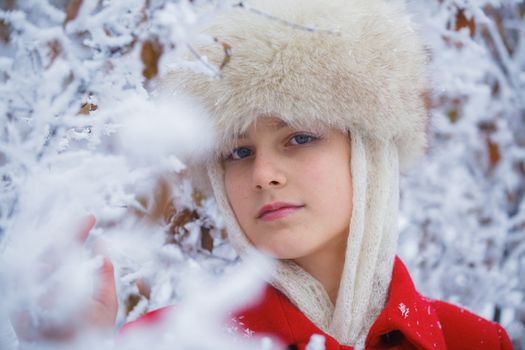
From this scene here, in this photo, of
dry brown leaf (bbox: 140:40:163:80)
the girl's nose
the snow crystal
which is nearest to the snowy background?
dry brown leaf (bbox: 140:40:163:80)

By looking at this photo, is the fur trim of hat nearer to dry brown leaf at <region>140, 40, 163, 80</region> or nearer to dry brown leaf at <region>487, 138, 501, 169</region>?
dry brown leaf at <region>140, 40, 163, 80</region>

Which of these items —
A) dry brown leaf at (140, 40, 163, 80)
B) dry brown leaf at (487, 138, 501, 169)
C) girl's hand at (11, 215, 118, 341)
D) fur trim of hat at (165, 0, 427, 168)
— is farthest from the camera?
dry brown leaf at (487, 138, 501, 169)

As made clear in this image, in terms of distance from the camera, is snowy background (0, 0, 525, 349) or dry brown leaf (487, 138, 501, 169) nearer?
snowy background (0, 0, 525, 349)

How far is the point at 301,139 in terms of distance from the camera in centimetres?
178

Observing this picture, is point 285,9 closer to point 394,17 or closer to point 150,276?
point 394,17

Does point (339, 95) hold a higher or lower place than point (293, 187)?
higher

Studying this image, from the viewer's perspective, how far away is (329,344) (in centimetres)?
169

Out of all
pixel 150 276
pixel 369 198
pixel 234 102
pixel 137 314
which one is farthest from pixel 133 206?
pixel 369 198

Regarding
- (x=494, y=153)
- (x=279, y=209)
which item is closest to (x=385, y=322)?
(x=279, y=209)

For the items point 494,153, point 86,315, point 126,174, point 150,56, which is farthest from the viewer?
point 494,153

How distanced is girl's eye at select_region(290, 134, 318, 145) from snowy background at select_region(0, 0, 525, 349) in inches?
12.0

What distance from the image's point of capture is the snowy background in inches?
43.9

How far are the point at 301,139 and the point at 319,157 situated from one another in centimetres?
9

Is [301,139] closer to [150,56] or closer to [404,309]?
[404,309]
